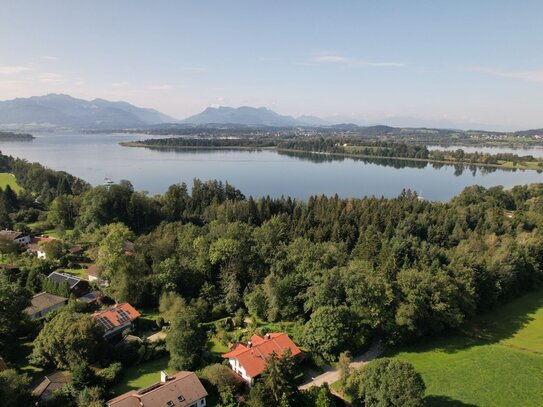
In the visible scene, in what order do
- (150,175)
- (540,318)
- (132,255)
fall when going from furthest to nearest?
(150,175)
(132,255)
(540,318)

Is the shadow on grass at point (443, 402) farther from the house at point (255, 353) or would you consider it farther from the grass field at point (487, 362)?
the house at point (255, 353)

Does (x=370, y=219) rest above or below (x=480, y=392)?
above

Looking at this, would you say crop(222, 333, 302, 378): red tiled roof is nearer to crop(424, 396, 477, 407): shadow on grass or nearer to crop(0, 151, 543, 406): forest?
crop(0, 151, 543, 406): forest

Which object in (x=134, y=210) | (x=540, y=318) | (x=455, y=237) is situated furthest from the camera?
(x=134, y=210)

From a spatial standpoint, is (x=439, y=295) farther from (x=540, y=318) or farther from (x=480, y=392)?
(x=540, y=318)

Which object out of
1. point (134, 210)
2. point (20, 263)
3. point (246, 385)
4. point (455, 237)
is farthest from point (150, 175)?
point (246, 385)

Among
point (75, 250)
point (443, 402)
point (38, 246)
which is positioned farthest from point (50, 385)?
point (38, 246)
